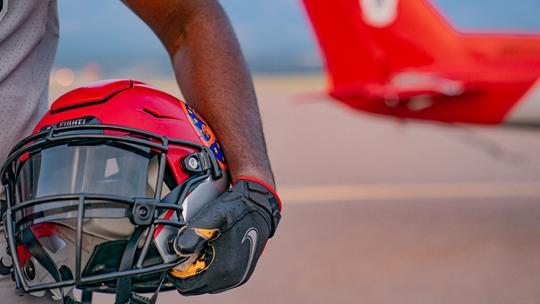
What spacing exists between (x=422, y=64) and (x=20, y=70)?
788 cm

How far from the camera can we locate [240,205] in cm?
187

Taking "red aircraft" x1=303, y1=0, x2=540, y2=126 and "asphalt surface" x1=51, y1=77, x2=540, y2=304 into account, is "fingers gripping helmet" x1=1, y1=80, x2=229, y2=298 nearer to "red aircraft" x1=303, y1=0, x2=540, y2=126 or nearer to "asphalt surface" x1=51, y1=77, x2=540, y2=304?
"asphalt surface" x1=51, y1=77, x2=540, y2=304

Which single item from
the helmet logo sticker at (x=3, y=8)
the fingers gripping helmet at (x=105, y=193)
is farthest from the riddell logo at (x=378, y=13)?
the fingers gripping helmet at (x=105, y=193)

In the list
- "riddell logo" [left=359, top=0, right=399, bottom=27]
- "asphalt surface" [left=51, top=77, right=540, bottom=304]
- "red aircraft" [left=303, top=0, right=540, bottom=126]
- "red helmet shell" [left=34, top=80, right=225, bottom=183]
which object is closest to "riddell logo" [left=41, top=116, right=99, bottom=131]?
"red helmet shell" [left=34, top=80, right=225, bottom=183]

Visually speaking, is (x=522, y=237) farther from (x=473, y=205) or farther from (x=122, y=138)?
(x=122, y=138)

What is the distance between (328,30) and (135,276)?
→ 332 inches

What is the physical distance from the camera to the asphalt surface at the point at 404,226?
5734 mm

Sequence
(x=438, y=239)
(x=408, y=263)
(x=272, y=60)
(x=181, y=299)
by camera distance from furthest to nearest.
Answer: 1. (x=272, y=60)
2. (x=438, y=239)
3. (x=408, y=263)
4. (x=181, y=299)

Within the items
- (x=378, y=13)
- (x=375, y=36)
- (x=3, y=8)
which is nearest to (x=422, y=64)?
(x=375, y=36)

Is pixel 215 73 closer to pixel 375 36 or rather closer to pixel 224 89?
pixel 224 89

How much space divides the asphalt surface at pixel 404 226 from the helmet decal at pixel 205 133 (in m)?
3.34

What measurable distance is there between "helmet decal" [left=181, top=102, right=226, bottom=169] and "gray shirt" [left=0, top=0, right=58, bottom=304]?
40cm

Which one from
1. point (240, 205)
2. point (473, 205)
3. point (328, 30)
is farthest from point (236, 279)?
point (328, 30)

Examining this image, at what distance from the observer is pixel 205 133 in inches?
78.7
